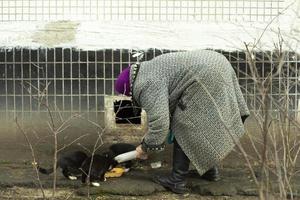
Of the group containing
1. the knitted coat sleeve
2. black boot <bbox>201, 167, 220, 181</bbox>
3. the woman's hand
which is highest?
the knitted coat sleeve

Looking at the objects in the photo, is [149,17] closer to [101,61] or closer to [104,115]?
[101,61]

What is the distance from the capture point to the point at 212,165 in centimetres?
566

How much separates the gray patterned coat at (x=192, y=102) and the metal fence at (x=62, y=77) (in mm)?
1130

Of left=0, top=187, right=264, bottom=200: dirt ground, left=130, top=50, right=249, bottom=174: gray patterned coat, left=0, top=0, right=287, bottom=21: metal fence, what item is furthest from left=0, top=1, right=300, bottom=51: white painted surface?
left=0, top=187, right=264, bottom=200: dirt ground

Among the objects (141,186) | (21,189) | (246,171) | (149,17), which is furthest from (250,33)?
(21,189)

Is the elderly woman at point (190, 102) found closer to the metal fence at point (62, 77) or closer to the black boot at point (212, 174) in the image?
the black boot at point (212, 174)

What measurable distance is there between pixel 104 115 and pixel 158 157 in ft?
2.73

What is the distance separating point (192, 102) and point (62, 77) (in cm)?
191

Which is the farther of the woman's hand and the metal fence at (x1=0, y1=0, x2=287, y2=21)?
the metal fence at (x1=0, y1=0, x2=287, y2=21)

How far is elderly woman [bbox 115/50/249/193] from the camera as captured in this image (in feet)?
17.5

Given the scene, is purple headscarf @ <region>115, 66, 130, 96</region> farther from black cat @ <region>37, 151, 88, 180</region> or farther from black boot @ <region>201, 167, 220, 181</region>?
black boot @ <region>201, 167, 220, 181</region>

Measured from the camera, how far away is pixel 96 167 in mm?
5852

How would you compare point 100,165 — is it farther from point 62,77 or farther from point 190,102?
point 62,77

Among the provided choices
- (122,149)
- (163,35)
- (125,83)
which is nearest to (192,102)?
(125,83)
